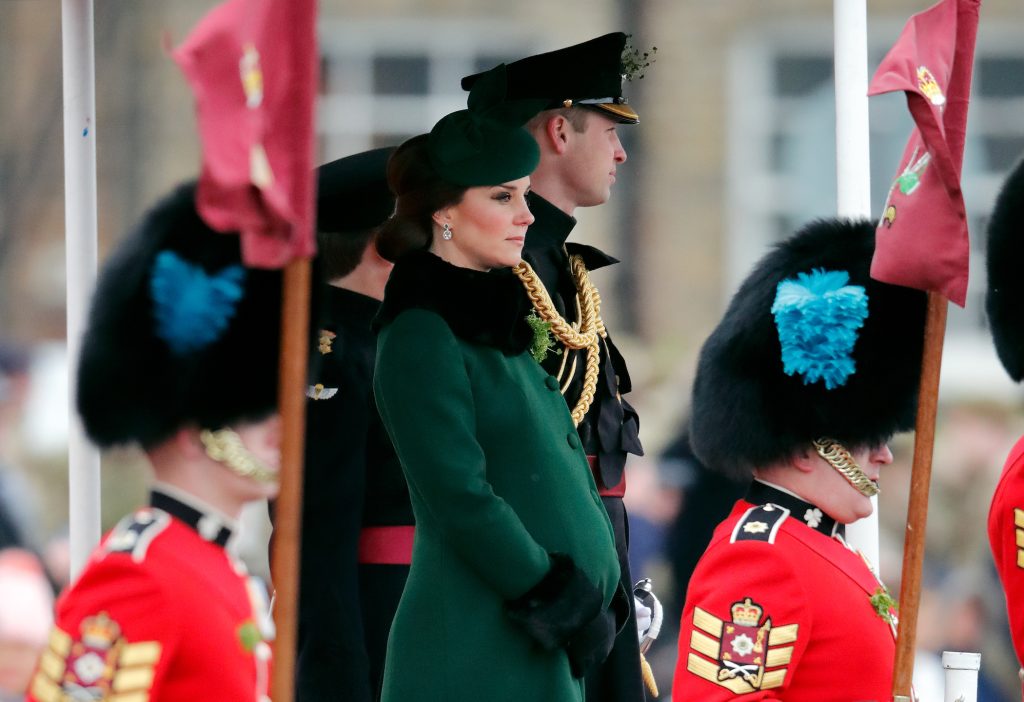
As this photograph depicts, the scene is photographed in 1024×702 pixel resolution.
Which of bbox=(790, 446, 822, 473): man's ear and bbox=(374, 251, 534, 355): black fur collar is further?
bbox=(790, 446, 822, 473): man's ear

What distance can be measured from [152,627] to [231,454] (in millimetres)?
297

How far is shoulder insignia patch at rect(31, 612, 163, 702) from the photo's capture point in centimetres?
260

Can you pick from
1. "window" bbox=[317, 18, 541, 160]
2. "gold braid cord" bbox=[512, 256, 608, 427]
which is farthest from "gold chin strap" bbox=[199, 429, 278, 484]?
"window" bbox=[317, 18, 541, 160]

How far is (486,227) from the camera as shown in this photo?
364 centimetres

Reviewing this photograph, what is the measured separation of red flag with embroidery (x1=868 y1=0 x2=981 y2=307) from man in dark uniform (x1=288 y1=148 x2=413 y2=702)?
1213mm

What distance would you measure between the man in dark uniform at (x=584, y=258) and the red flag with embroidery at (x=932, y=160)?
0.68 metres

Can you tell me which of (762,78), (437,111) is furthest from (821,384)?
(762,78)

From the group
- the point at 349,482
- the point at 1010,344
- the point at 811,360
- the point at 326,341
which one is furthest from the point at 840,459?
the point at 326,341

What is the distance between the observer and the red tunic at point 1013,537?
3432mm

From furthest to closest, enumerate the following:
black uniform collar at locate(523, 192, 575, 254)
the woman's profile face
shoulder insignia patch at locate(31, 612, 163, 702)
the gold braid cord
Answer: black uniform collar at locate(523, 192, 575, 254) → the gold braid cord → the woman's profile face → shoulder insignia patch at locate(31, 612, 163, 702)

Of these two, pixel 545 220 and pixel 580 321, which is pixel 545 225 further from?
pixel 580 321

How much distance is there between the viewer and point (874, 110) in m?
9.91

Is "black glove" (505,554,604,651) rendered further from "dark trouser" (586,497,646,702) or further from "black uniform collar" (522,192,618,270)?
"black uniform collar" (522,192,618,270)

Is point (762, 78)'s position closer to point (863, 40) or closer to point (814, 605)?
point (863, 40)
